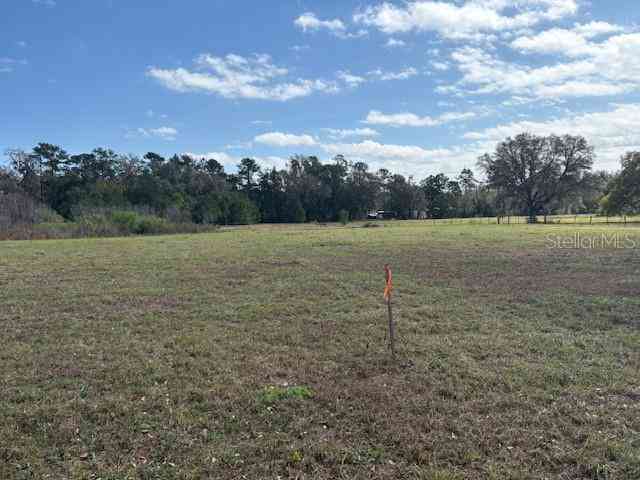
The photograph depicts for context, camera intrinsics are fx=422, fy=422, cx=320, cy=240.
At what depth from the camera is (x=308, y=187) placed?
82375mm

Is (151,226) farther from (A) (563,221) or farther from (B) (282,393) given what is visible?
(A) (563,221)

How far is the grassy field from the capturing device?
10.5 ft

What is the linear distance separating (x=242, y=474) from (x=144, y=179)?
220ft

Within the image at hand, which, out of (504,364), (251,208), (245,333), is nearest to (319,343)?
(245,333)

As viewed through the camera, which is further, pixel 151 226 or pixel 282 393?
pixel 151 226

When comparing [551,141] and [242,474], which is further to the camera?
[551,141]

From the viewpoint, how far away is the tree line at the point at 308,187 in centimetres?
5312

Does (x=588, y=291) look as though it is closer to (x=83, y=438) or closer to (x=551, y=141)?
(x=83, y=438)

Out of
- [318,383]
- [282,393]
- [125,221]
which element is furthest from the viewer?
[125,221]

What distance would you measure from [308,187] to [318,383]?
78726mm

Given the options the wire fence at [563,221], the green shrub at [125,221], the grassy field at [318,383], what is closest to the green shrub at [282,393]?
the grassy field at [318,383]

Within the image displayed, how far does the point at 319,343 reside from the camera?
5.92 m

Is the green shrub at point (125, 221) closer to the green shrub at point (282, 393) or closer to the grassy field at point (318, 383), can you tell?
the grassy field at point (318, 383)

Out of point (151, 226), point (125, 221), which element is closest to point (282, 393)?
point (125, 221)
